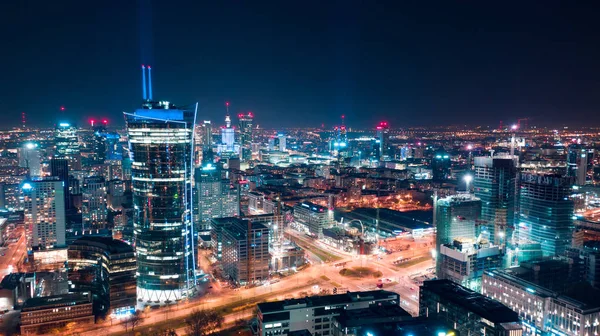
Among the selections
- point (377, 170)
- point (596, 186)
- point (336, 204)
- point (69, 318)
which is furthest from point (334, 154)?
point (69, 318)

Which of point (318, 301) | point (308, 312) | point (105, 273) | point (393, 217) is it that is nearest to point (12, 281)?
point (105, 273)

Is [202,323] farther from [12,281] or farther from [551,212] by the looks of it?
[551,212]

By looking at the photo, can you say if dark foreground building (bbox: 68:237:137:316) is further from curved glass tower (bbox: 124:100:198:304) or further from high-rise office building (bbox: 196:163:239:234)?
high-rise office building (bbox: 196:163:239:234)

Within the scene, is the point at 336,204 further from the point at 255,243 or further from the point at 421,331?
the point at 421,331

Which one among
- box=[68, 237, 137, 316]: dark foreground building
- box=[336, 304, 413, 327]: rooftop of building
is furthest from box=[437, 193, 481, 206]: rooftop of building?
box=[68, 237, 137, 316]: dark foreground building

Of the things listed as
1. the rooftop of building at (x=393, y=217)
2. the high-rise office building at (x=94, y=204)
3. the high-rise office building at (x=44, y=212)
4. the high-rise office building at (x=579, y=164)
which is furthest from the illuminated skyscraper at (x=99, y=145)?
the high-rise office building at (x=579, y=164)

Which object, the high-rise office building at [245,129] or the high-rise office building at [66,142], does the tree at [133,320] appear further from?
the high-rise office building at [245,129]
